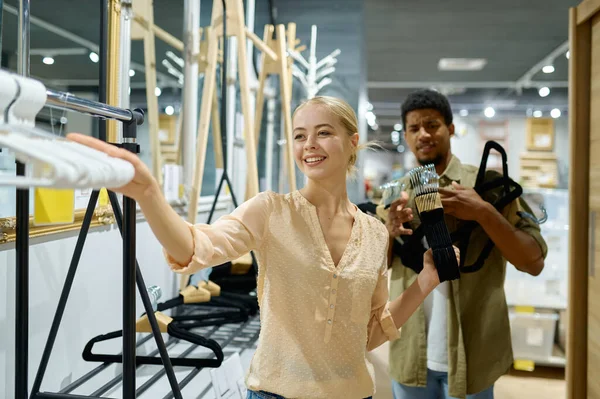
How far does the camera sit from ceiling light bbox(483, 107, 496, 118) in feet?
34.9

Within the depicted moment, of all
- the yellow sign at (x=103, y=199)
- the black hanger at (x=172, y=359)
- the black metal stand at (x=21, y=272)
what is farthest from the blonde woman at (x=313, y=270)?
the yellow sign at (x=103, y=199)

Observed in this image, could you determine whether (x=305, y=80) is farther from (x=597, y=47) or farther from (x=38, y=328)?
(x=38, y=328)

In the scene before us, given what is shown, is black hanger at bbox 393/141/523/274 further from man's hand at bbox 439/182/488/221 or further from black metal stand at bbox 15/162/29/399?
black metal stand at bbox 15/162/29/399

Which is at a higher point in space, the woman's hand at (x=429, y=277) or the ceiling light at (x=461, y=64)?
the ceiling light at (x=461, y=64)

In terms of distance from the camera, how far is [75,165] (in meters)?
0.58

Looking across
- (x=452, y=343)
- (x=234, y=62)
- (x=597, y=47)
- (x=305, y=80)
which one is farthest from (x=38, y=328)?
(x=305, y=80)

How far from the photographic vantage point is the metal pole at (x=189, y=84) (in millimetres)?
2611

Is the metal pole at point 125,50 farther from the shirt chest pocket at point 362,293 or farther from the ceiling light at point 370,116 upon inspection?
the ceiling light at point 370,116

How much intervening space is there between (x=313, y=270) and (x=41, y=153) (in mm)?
631

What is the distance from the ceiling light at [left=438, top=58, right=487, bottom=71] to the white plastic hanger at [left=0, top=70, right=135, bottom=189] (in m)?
7.34

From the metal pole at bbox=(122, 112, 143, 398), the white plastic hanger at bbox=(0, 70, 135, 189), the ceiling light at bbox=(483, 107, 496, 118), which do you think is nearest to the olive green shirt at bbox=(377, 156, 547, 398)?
the metal pole at bbox=(122, 112, 143, 398)

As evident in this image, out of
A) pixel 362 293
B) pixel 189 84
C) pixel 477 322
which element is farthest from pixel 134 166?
pixel 189 84

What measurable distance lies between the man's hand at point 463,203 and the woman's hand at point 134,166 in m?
1.06

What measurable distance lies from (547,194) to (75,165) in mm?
5035
